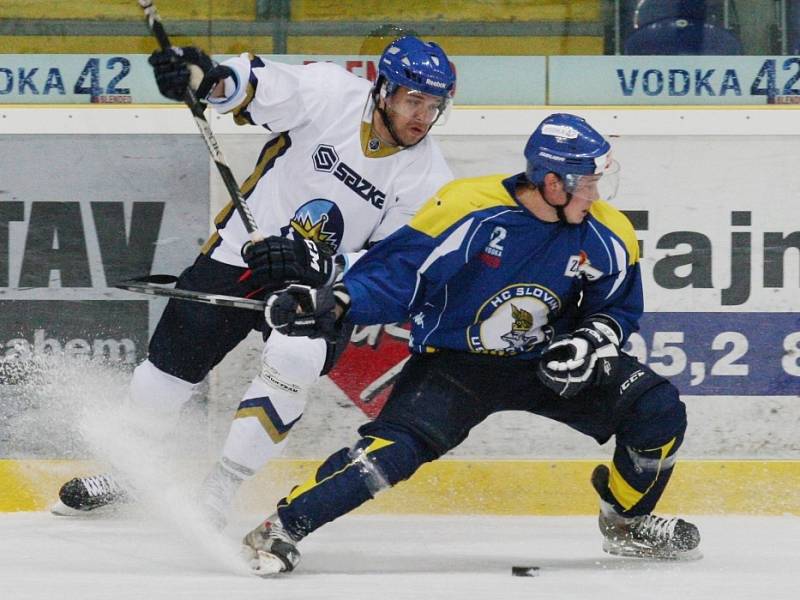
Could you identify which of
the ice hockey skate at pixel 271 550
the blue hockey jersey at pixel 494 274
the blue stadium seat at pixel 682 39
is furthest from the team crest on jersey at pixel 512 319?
the blue stadium seat at pixel 682 39

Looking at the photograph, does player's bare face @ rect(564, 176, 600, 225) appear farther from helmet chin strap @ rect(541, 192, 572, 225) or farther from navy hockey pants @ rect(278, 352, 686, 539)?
navy hockey pants @ rect(278, 352, 686, 539)

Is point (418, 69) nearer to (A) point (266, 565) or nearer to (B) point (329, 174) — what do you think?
(B) point (329, 174)

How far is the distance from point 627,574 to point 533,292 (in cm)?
64

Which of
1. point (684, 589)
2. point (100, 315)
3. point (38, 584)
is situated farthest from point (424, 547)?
point (100, 315)

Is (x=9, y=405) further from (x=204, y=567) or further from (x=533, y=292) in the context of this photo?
(x=533, y=292)

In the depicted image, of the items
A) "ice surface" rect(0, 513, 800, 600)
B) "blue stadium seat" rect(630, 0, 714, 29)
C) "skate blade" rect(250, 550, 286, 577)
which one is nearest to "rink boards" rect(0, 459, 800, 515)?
"ice surface" rect(0, 513, 800, 600)

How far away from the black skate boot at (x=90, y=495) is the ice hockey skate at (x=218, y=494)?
0.44 meters

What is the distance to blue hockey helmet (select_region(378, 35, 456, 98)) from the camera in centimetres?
345

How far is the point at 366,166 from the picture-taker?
3.60 metres

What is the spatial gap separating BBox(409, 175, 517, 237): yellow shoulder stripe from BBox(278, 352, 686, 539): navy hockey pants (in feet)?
1.11

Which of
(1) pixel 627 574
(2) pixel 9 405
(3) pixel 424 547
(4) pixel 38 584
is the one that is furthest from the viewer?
(2) pixel 9 405

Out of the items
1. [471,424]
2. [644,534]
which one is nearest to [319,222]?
[471,424]

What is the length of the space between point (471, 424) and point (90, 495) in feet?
3.71

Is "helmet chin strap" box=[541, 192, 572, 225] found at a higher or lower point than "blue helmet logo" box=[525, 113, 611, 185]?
lower
